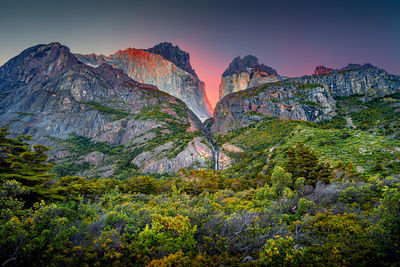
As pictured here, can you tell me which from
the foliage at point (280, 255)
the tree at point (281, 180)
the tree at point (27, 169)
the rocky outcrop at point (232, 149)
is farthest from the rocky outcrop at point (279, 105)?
the foliage at point (280, 255)

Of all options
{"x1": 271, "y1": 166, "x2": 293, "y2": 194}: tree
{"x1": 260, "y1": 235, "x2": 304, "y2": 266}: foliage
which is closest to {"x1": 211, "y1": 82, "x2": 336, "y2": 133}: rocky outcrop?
{"x1": 271, "y1": 166, "x2": 293, "y2": 194}: tree

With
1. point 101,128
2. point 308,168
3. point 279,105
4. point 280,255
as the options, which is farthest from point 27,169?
point 279,105

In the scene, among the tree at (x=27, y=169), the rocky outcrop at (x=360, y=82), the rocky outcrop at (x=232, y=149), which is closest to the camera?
the tree at (x=27, y=169)

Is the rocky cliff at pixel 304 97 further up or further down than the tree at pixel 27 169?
further up

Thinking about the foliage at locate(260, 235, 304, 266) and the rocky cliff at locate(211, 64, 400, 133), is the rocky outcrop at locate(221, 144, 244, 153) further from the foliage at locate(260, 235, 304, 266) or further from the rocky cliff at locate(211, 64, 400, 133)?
the foliage at locate(260, 235, 304, 266)

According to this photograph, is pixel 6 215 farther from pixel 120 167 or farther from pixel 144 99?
pixel 144 99

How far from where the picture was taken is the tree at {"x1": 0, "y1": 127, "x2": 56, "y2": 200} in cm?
1829

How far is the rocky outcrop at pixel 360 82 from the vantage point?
160512 mm

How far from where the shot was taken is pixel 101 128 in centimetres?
16200

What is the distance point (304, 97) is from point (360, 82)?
67.5 m

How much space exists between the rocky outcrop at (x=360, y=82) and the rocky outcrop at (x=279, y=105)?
3316 cm

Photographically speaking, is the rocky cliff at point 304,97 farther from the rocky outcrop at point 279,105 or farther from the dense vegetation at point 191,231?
the dense vegetation at point 191,231

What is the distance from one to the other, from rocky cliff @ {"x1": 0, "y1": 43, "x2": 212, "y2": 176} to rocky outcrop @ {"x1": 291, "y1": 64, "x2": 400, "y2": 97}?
507 feet

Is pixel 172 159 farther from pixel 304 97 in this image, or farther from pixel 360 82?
pixel 360 82
